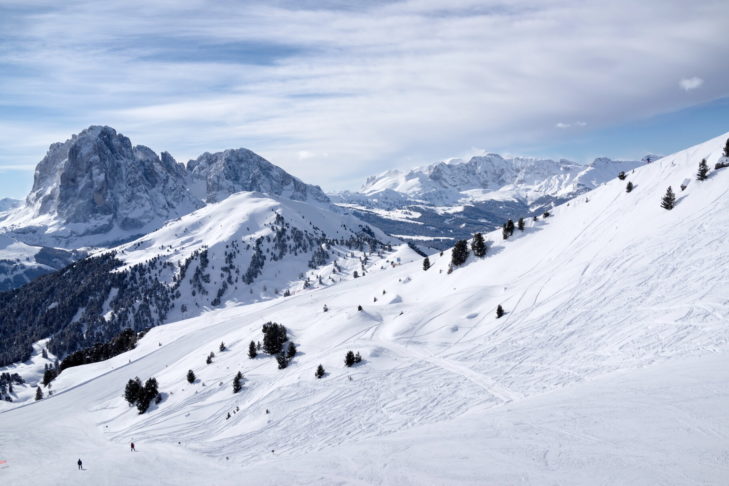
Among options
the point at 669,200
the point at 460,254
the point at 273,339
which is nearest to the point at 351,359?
the point at 273,339

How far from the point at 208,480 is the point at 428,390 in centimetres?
1728

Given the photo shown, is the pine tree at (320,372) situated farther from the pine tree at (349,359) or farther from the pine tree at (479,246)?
the pine tree at (479,246)

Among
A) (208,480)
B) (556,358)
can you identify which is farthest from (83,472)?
(556,358)

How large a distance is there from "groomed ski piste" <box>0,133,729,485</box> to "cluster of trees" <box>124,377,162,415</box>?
4.38 feet

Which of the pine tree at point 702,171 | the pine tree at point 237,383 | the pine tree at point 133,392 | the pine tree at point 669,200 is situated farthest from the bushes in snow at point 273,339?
the pine tree at point 702,171

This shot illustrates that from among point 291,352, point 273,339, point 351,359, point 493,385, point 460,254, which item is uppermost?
point 460,254

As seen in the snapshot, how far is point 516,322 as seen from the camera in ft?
137

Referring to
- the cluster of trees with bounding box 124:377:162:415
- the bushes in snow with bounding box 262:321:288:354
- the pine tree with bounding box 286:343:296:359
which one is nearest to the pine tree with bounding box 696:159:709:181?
the pine tree with bounding box 286:343:296:359

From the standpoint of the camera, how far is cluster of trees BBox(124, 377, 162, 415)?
50344mm

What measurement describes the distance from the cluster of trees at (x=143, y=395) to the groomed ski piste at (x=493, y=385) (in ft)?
4.38

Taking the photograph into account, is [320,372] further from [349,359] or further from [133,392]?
[133,392]

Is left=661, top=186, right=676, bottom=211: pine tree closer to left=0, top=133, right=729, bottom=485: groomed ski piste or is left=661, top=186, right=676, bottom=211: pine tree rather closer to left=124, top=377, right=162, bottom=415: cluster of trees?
left=0, top=133, right=729, bottom=485: groomed ski piste

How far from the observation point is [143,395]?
2000 inches

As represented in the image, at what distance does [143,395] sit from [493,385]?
42.0m
